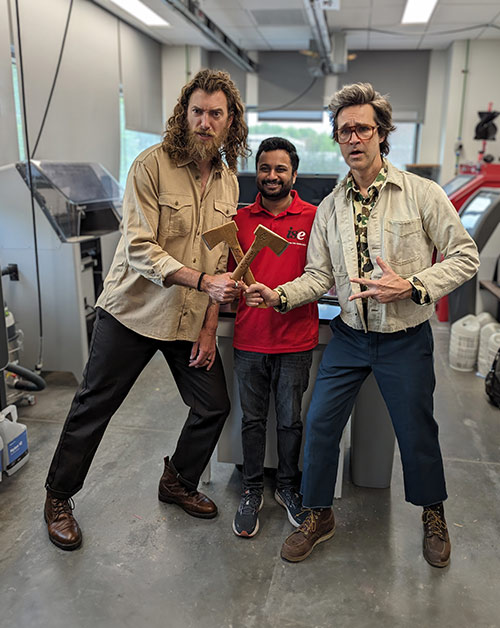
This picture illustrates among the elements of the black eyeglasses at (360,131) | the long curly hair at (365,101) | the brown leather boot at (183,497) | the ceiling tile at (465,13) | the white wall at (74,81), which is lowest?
the brown leather boot at (183,497)

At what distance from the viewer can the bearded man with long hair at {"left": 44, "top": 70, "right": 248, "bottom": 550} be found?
1.82 metres

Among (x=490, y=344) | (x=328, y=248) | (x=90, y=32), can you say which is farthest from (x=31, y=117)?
(x=490, y=344)

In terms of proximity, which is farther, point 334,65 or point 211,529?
point 334,65

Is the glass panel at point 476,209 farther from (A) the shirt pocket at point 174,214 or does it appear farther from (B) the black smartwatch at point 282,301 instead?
(A) the shirt pocket at point 174,214

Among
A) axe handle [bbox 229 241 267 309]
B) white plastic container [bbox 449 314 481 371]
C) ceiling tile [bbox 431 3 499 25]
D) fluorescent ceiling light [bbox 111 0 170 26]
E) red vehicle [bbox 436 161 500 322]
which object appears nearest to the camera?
axe handle [bbox 229 241 267 309]

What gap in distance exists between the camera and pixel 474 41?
639 centimetres

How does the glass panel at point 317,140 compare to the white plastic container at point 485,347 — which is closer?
the white plastic container at point 485,347

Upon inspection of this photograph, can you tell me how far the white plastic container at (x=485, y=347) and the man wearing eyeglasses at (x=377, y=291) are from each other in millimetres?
1937

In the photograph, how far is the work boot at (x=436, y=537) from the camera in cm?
191

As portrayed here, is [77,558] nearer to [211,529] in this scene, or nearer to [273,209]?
[211,529]

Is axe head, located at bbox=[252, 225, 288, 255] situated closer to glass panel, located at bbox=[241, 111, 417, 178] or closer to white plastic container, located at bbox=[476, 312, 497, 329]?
white plastic container, located at bbox=[476, 312, 497, 329]

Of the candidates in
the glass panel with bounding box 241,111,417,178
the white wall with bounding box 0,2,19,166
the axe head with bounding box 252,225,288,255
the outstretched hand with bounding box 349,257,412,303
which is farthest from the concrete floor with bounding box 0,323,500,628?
the glass panel with bounding box 241,111,417,178

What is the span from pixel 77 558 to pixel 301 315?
1179mm

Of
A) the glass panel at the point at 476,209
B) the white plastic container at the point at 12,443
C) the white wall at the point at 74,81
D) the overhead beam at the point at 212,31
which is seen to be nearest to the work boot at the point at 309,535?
the white plastic container at the point at 12,443
